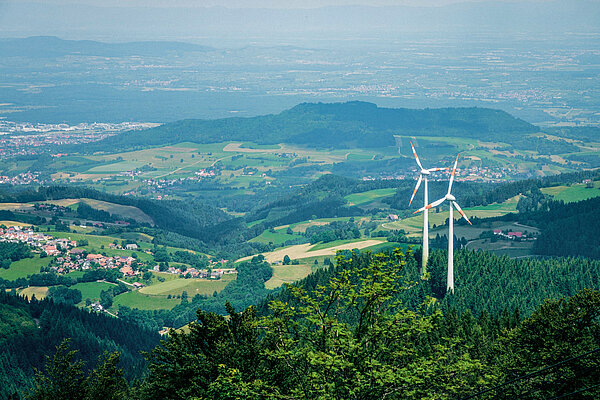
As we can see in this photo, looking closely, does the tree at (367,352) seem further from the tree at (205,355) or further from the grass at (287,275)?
the grass at (287,275)

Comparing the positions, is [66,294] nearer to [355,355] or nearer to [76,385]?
[76,385]

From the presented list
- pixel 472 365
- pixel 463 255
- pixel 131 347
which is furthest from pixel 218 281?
pixel 472 365

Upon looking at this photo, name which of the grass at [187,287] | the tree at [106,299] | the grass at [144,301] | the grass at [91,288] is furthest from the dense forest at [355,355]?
the grass at [91,288]

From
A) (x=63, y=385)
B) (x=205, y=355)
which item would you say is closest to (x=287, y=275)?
(x=63, y=385)

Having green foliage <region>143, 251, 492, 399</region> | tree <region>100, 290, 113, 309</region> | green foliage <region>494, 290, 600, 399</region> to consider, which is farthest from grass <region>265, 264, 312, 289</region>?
green foliage <region>143, 251, 492, 399</region>

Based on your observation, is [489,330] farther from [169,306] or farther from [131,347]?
[169,306]

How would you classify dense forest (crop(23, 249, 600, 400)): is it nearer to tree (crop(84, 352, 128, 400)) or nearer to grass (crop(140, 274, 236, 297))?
tree (crop(84, 352, 128, 400))
